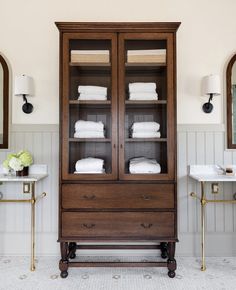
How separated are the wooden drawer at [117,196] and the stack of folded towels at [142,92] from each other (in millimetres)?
727

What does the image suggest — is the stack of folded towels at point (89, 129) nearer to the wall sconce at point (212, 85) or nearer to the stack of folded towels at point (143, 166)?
the stack of folded towels at point (143, 166)

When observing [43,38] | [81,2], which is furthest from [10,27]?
[81,2]

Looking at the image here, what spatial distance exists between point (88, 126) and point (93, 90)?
31cm

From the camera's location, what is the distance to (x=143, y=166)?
2217 millimetres

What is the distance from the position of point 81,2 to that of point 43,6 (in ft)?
1.22

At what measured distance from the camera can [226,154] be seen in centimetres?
259

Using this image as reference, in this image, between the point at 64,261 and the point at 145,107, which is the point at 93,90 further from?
the point at 64,261

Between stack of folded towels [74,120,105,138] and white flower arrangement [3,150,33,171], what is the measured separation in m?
0.52

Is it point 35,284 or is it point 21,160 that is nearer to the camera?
point 35,284

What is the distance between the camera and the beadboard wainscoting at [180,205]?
2586 mm

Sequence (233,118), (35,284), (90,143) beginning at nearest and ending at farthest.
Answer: (35,284) → (90,143) → (233,118)

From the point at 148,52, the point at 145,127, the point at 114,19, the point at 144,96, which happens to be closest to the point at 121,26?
the point at 148,52

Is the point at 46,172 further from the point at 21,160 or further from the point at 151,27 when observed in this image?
the point at 151,27

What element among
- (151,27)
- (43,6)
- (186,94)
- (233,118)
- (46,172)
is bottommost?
(46,172)
